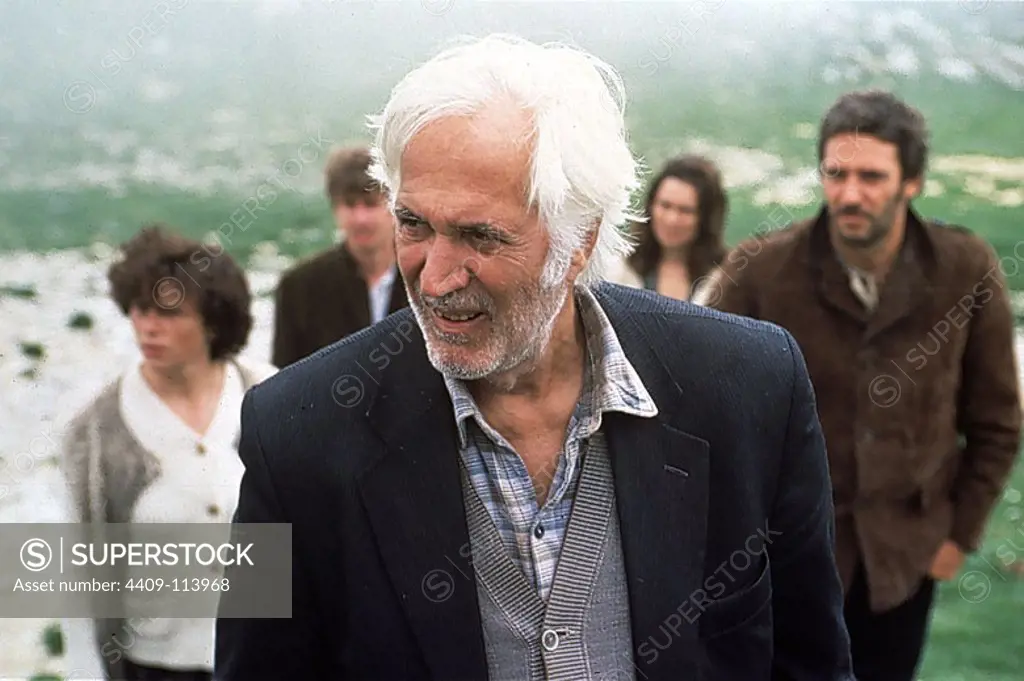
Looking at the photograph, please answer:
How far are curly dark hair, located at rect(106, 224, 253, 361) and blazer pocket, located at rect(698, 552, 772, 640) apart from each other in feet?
5.46

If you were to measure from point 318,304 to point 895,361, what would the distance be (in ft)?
4.71

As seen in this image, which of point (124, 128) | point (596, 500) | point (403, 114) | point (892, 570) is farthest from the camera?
point (892, 570)

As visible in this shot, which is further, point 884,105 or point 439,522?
point 884,105

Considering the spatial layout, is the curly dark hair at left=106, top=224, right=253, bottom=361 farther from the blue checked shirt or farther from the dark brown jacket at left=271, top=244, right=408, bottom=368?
the blue checked shirt

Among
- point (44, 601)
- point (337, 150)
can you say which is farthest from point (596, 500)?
point (44, 601)

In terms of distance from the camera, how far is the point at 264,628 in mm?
1607

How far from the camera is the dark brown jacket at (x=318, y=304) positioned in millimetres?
2947

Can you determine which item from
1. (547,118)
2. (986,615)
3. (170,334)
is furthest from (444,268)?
(986,615)

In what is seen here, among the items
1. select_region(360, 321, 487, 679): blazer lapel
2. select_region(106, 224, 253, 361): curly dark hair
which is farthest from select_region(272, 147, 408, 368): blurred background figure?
select_region(360, 321, 487, 679): blazer lapel

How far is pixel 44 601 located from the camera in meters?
3.03

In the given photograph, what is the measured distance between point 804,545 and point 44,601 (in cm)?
212

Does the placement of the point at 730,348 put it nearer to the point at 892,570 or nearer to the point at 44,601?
the point at 892,570

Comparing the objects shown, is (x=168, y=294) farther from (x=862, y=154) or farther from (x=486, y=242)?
(x=862, y=154)

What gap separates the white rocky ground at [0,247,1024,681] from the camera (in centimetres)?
290
